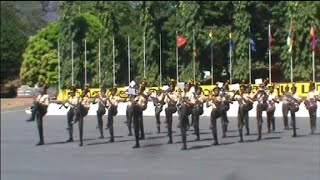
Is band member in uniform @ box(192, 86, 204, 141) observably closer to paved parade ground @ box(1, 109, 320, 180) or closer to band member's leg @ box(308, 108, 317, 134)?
paved parade ground @ box(1, 109, 320, 180)

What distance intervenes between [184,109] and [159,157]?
2035mm

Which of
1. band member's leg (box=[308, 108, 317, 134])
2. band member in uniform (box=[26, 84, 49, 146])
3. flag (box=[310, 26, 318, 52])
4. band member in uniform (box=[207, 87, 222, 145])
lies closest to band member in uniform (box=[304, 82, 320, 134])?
band member's leg (box=[308, 108, 317, 134])

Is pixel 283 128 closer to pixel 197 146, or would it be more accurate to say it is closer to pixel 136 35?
pixel 197 146

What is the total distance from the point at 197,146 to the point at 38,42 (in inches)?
1727

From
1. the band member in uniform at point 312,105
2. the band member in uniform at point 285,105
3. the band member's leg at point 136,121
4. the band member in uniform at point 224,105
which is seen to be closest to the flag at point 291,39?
the band member in uniform at point 285,105

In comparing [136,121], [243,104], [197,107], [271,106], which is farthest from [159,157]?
[271,106]

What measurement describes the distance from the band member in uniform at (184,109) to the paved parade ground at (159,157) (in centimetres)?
39

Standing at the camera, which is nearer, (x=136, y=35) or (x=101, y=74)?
(x=101, y=74)

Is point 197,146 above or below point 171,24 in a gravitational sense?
below

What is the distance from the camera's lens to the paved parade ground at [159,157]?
456 inches

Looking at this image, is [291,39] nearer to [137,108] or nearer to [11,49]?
[137,108]

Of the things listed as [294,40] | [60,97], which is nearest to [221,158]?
[60,97]

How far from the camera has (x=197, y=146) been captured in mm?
17281

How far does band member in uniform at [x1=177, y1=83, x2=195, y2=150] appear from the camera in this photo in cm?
1638
